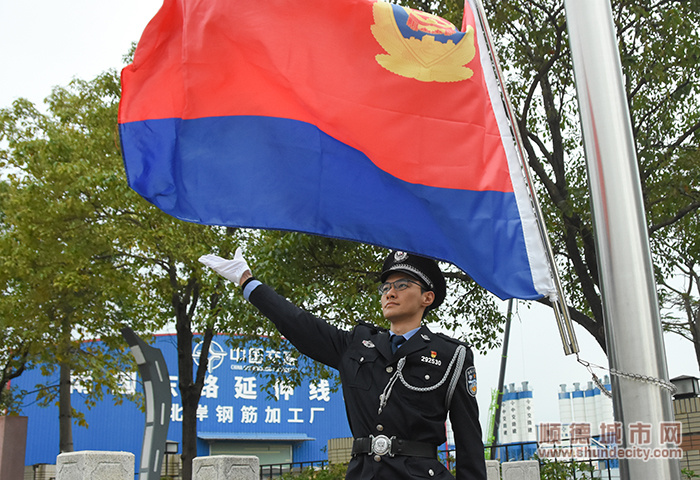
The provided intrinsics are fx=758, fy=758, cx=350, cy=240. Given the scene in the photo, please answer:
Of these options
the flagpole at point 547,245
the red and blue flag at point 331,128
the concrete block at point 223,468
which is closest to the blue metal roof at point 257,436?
the concrete block at point 223,468

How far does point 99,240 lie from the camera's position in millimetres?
15945

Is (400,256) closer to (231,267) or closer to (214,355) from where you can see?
(231,267)

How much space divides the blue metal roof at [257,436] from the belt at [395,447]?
3410cm

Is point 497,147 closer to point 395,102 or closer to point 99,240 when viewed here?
point 395,102

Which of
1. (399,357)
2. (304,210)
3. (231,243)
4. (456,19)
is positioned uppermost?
(456,19)

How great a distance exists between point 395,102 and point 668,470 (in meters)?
2.28

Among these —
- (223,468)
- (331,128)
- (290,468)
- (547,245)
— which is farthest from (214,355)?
(547,245)

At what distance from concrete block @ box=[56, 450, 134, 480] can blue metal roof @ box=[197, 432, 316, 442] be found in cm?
2830

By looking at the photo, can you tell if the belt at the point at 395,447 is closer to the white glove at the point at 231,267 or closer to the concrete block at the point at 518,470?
the white glove at the point at 231,267

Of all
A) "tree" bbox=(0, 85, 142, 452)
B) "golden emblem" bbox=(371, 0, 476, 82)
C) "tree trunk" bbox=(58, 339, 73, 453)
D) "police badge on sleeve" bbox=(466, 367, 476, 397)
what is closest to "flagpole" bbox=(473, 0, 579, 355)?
"golden emblem" bbox=(371, 0, 476, 82)

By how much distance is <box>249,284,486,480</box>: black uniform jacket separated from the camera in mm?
3438

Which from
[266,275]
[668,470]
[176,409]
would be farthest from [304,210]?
[176,409]

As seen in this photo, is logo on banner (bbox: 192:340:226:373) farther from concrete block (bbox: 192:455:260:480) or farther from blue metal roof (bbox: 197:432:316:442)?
concrete block (bbox: 192:455:260:480)

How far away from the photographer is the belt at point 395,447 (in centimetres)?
340
